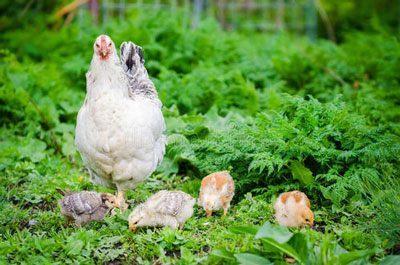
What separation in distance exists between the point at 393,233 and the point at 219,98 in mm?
4002

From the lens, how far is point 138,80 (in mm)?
4887

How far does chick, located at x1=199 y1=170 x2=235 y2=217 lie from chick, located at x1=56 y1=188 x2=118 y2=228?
94 cm

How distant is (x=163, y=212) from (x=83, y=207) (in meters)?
0.71

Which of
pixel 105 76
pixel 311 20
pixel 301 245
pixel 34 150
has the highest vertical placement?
pixel 105 76

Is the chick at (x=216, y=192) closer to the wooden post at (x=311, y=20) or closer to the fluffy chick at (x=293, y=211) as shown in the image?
the fluffy chick at (x=293, y=211)

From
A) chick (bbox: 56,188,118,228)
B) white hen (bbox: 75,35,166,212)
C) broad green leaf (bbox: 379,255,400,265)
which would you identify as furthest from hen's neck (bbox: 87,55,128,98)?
broad green leaf (bbox: 379,255,400,265)

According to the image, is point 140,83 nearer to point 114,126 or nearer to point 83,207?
point 114,126

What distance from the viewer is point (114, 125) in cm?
405

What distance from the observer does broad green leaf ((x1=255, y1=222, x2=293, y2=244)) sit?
3.45m

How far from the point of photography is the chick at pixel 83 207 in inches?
162

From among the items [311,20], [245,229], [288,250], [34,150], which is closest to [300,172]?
[245,229]

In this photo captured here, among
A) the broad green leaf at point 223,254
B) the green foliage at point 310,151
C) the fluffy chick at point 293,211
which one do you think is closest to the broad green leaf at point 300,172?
the green foliage at point 310,151

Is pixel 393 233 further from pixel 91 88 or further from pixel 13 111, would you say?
pixel 13 111

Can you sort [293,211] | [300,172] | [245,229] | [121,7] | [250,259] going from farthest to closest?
[121,7] → [300,172] → [293,211] → [245,229] → [250,259]
